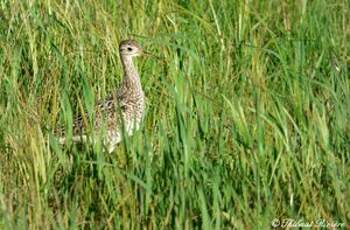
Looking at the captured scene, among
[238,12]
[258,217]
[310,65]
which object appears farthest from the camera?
[238,12]

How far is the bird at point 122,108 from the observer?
6.07m

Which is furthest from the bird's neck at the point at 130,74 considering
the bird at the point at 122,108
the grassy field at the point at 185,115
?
the grassy field at the point at 185,115

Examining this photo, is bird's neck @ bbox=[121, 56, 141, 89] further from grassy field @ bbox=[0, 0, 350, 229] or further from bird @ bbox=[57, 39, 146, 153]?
grassy field @ bbox=[0, 0, 350, 229]

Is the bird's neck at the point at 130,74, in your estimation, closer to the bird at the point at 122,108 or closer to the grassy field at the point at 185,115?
the bird at the point at 122,108

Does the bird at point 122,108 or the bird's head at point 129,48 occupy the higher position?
the bird's head at point 129,48

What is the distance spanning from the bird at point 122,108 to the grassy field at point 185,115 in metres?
0.08

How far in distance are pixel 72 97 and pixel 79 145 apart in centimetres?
73

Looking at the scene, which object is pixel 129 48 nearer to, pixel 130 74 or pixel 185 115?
pixel 130 74

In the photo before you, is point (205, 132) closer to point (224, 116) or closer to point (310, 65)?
point (224, 116)

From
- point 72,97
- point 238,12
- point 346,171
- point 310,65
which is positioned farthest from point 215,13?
point 346,171

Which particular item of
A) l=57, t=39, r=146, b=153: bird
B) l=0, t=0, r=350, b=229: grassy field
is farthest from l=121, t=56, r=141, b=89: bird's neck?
l=0, t=0, r=350, b=229: grassy field

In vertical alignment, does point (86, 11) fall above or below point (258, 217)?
above

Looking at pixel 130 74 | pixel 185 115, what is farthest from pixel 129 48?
pixel 185 115

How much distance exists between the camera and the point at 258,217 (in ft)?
16.4
